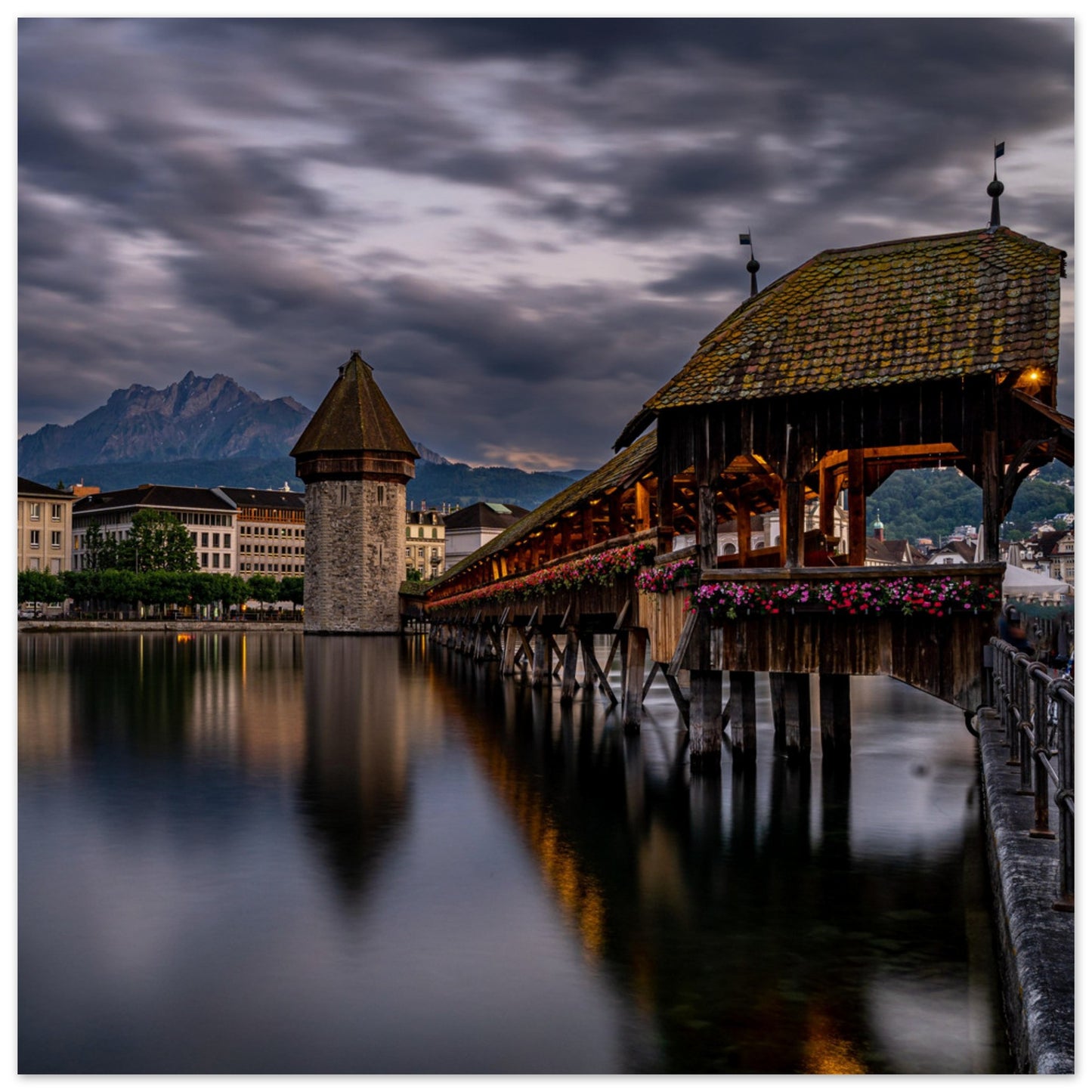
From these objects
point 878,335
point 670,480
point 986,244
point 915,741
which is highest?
point 986,244

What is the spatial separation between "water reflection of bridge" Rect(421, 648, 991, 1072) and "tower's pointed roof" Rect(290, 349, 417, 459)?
69.9 meters

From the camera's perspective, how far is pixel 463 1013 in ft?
24.5

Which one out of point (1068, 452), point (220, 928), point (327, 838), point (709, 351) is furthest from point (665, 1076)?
point (709, 351)

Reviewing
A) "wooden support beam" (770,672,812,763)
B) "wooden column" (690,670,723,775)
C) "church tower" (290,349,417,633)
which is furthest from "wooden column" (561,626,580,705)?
"church tower" (290,349,417,633)

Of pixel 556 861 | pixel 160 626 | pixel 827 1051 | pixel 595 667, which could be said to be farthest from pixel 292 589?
pixel 827 1051

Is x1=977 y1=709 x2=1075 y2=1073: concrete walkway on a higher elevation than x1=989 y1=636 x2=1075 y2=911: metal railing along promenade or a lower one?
lower

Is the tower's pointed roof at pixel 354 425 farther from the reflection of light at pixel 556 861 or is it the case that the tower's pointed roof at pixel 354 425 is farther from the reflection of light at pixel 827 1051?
the reflection of light at pixel 827 1051

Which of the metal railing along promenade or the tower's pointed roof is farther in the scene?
the tower's pointed roof

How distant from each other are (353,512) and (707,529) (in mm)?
73805

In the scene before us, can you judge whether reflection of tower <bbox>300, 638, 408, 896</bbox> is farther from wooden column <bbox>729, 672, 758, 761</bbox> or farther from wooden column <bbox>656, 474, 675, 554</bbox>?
wooden column <bbox>656, 474, 675, 554</bbox>

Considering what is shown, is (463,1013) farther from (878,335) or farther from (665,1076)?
(878,335)

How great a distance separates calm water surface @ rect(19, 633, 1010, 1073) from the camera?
707 centimetres

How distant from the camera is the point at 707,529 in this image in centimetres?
1479

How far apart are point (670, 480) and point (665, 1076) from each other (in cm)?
1037
